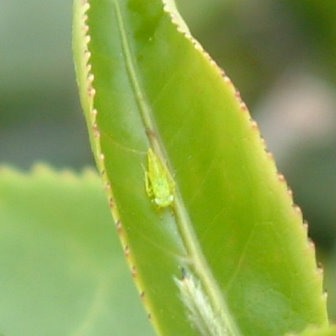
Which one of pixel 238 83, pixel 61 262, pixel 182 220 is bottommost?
pixel 182 220

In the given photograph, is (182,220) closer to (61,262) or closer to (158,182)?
(158,182)

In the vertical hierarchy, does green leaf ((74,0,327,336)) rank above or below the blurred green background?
below

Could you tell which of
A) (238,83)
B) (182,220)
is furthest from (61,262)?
(238,83)

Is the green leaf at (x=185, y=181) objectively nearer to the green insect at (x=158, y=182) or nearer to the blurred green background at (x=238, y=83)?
the green insect at (x=158, y=182)

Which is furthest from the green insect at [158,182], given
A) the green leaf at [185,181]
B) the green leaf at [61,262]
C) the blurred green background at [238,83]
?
the blurred green background at [238,83]

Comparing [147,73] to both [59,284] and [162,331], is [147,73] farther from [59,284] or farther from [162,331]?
[59,284]

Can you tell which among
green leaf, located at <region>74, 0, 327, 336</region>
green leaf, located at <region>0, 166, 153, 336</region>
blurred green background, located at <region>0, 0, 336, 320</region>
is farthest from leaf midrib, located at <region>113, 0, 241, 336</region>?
blurred green background, located at <region>0, 0, 336, 320</region>

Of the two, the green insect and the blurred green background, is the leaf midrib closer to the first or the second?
the green insect

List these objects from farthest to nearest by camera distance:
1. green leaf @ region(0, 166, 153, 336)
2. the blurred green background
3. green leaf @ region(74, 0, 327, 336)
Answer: the blurred green background → green leaf @ region(0, 166, 153, 336) → green leaf @ region(74, 0, 327, 336)
